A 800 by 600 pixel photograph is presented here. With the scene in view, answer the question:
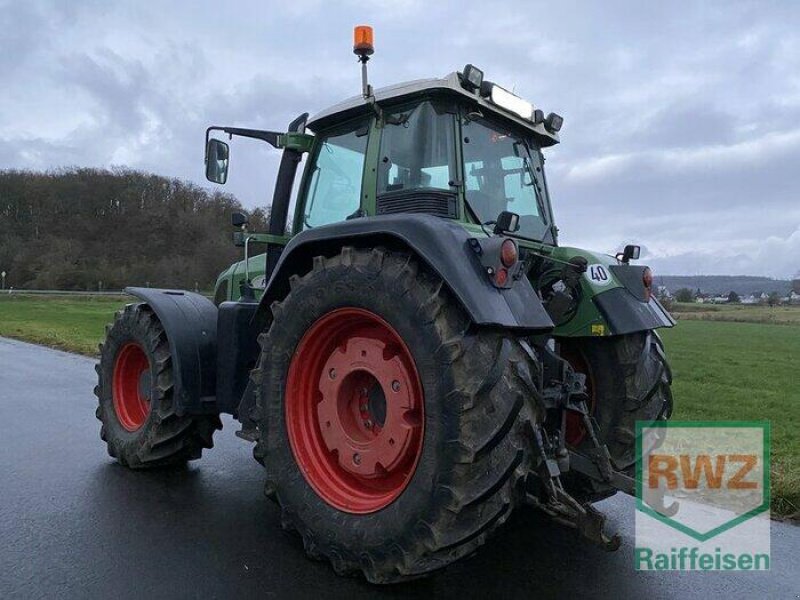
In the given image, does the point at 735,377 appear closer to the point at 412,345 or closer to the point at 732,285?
the point at 412,345

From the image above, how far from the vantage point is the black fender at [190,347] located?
4055 millimetres

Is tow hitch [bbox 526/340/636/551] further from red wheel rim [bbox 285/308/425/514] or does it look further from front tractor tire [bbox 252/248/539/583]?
red wheel rim [bbox 285/308/425/514]

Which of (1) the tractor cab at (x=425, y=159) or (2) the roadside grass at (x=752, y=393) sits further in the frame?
(2) the roadside grass at (x=752, y=393)

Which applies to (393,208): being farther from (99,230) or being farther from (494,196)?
(99,230)

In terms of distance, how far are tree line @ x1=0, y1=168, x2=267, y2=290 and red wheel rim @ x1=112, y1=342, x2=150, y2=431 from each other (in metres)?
37.6

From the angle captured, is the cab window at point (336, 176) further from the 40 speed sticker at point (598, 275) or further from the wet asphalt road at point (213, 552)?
the wet asphalt road at point (213, 552)

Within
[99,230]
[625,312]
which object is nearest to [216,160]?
[625,312]

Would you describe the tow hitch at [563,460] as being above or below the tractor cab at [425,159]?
below

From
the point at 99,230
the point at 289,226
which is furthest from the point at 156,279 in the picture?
the point at 289,226

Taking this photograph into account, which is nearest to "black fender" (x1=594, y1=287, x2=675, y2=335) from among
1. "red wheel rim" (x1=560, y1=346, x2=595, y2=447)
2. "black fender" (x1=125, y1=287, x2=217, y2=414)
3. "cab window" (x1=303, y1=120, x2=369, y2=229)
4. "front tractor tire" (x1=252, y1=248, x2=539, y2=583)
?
"red wheel rim" (x1=560, y1=346, x2=595, y2=447)

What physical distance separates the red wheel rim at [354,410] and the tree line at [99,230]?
1565 inches

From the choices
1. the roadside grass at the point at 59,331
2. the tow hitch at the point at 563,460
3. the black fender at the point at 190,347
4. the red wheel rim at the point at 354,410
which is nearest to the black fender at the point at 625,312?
the tow hitch at the point at 563,460

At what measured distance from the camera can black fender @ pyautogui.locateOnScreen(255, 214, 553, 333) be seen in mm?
2527

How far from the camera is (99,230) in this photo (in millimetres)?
55688
